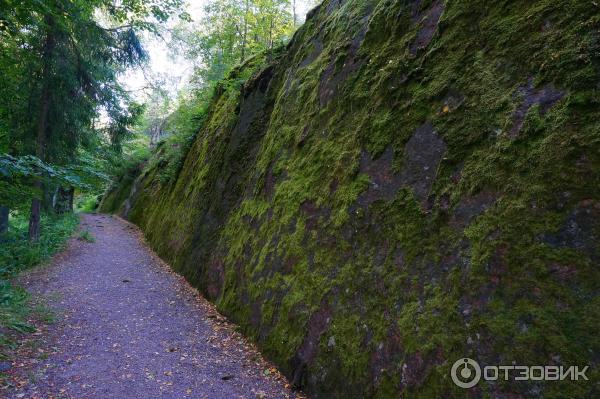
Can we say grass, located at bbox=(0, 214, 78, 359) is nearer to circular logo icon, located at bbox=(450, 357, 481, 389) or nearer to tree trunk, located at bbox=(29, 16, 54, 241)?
tree trunk, located at bbox=(29, 16, 54, 241)

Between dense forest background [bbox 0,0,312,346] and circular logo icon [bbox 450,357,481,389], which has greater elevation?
dense forest background [bbox 0,0,312,346]

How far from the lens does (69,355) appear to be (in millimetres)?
4602

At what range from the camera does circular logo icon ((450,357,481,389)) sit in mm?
2381

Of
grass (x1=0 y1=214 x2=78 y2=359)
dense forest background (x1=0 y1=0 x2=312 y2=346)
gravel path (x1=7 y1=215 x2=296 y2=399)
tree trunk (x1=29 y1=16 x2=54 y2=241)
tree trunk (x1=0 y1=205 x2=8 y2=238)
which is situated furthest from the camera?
tree trunk (x1=0 y1=205 x2=8 y2=238)

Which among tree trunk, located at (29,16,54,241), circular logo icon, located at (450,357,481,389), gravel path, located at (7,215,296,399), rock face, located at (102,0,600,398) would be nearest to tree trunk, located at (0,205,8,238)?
tree trunk, located at (29,16,54,241)

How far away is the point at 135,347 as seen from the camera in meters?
5.00

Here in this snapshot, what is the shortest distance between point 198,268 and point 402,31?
6303 mm

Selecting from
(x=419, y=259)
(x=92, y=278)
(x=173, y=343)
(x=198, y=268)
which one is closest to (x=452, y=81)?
(x=419, y=259)

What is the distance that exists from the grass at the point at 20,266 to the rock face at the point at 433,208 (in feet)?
9.89

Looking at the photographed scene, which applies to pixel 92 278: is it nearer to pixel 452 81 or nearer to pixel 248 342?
pixel 248 342

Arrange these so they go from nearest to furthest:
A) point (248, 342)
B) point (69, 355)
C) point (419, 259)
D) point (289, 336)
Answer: point (419, 259) → point (289, 336) → point (69, 355) → point (248, 342)

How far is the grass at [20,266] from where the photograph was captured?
16.6ft

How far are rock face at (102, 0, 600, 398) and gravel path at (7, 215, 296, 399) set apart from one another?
0.49m

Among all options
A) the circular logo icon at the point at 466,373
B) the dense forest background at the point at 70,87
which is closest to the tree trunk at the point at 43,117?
the dense forest background at the point at 70,87
